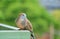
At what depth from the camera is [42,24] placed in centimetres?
590

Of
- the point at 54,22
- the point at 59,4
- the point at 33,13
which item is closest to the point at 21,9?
the point at 33,13

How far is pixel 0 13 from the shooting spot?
5.44m

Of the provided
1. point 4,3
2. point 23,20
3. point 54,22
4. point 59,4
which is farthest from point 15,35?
point 59,4

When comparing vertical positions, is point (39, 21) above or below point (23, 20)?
below

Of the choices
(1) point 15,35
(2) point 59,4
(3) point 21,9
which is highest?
(1) point 15,35

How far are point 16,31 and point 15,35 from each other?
2 centimetres

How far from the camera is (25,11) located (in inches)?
221

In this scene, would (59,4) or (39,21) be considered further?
(59,4)

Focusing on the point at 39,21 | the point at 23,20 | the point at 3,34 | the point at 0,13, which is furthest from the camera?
the point at 39,21

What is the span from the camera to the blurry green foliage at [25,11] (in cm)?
551

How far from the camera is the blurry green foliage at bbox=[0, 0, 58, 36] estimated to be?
18.1 ft

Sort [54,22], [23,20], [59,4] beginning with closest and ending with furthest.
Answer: [23,20]
[54,22]
[59,4]

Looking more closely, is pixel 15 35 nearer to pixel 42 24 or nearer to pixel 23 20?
pixel 23 20

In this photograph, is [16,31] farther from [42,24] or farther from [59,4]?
[59,4]
